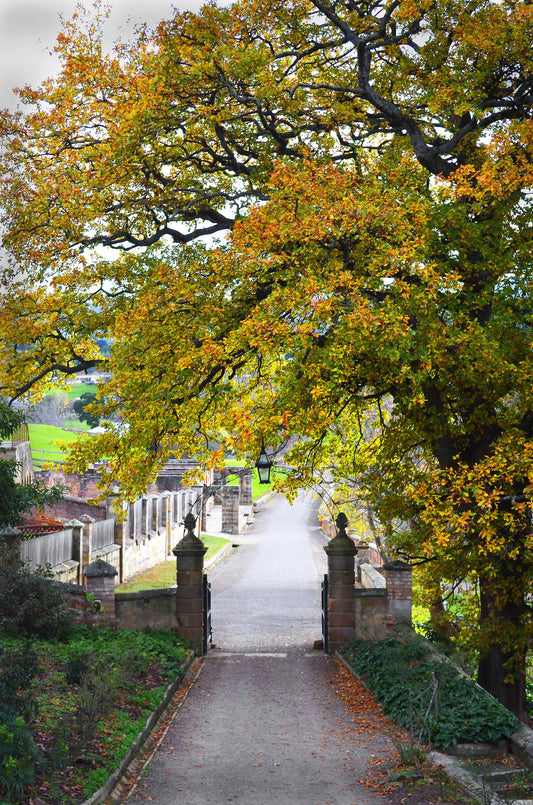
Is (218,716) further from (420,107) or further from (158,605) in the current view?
(420,107)

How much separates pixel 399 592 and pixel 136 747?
7.36 metres

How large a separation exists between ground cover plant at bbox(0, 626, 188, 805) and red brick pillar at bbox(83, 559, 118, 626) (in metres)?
0.43

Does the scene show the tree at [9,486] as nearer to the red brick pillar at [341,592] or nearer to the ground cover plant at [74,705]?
the ground cover plant at [74,705]

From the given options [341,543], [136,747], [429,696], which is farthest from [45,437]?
[429,696]

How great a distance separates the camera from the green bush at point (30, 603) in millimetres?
13688

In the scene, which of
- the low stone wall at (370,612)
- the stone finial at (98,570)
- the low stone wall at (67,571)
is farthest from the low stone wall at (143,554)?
the low stone wall at (370,612)

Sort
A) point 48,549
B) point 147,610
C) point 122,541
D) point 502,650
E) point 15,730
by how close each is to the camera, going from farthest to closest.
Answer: point 122,541 → point 48,549 → point 147,610 → point 502,650 → point 15,730

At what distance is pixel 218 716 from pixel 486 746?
437 cm

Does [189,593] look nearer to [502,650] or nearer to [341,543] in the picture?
[341,543]

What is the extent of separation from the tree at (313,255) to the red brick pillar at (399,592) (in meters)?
1.15

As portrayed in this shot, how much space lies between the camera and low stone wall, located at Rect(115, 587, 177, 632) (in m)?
16.5

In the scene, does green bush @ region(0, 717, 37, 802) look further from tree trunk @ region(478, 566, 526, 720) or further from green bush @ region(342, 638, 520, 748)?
tree trunk @ region(478, 566, 526, 720)

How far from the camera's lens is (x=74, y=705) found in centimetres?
1024

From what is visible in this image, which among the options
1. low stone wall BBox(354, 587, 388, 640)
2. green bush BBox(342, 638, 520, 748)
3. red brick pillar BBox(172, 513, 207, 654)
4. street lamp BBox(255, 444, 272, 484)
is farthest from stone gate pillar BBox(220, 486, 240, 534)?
street lamp BBox(255, 444, 272, 484)
